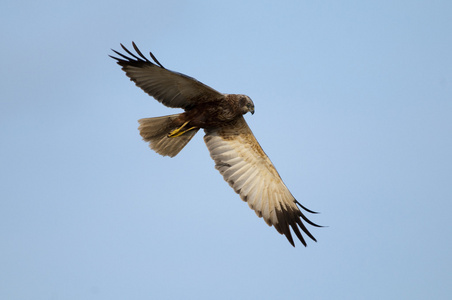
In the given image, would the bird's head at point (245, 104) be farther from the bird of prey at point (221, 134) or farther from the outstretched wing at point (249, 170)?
the outstretched wing at point (249, 170)

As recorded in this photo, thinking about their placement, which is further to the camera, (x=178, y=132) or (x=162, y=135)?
(x=162, y=135)

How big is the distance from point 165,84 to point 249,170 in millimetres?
2119

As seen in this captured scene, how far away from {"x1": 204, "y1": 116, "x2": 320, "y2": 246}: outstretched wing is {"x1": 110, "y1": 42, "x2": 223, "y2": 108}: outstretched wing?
896mm

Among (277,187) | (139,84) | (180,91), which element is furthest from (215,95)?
(277,187)

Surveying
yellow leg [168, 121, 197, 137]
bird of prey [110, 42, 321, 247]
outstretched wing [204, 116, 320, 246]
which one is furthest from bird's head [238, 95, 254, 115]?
yellow leg [168, 121, 197, 137]

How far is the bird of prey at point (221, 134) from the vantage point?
9453 millimetres

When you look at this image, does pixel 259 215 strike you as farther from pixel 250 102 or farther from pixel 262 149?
pixel 250 102

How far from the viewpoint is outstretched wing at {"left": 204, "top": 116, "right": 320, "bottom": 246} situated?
33.6 ft

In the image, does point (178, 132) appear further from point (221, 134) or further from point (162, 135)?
point (221, 134)

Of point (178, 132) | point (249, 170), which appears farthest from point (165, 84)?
point (249, 170)

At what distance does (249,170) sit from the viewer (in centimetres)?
1055

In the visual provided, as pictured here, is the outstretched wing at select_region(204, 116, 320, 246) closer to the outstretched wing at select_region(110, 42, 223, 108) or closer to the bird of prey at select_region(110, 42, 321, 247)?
the bird of prey at select_region(110, 42, 321, 247)

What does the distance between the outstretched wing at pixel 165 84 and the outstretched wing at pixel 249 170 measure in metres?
0.90

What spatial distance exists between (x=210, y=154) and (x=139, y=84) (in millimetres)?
1800
